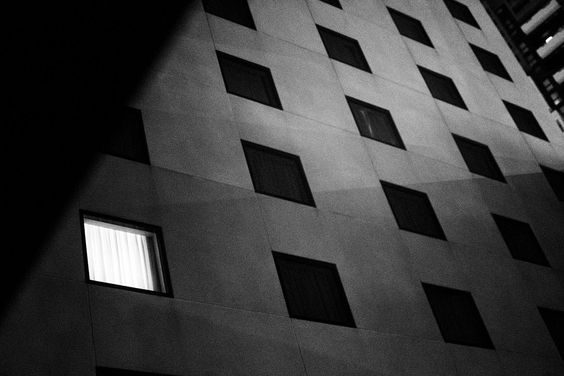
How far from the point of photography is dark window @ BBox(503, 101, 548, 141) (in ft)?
82.6

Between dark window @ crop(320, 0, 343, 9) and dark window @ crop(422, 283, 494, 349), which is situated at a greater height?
dark window @ crop(320, 0, 343, 9)

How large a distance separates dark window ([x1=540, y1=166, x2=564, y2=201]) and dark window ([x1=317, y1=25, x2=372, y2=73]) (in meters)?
7.41

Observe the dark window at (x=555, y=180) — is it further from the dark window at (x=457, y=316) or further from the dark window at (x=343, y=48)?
the dark window at (x=457, y=316)

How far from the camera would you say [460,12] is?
99.7 ft

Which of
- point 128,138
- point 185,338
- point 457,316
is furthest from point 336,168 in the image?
point 185,338

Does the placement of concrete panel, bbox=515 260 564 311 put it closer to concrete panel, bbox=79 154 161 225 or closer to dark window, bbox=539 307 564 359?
dark window, bbox=539 307 564 359

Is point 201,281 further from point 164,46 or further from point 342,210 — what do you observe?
point 164,46

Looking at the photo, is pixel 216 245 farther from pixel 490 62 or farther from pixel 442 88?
pixel 490 62

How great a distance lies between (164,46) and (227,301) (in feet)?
23.1

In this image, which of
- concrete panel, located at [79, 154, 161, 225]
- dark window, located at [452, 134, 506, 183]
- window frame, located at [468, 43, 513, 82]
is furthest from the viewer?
window frame, located at [468, 43, 513, 82]

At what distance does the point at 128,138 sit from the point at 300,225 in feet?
12.6

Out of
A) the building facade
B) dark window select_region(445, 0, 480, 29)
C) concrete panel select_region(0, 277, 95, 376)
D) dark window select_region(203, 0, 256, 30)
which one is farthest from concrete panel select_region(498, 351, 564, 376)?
dark window select_region(445, 0, 480, 29)

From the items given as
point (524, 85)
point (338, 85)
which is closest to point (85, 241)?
point (338, 85)

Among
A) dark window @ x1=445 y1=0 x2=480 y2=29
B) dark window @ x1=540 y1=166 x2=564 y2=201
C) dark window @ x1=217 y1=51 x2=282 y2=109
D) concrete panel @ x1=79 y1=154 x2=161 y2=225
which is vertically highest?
dark window @ x1=445 y1=0 x2=480 y2=29
